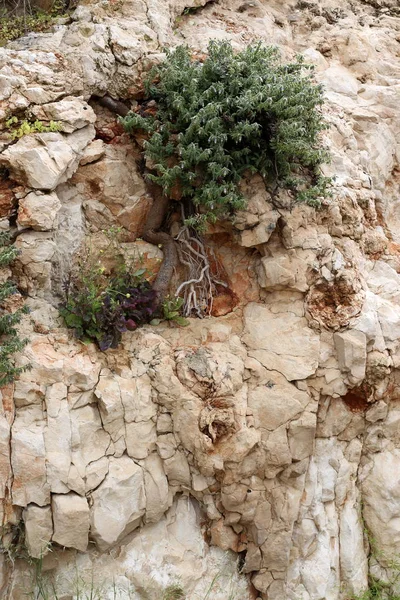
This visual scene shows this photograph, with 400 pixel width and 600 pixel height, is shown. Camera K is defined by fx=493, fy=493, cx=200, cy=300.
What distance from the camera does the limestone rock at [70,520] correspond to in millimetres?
4438

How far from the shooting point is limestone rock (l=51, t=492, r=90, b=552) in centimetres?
444

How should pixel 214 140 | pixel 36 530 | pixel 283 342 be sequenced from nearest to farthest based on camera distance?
1. pixel 36 530
2. pixel 214 140
3. pixel 283 342

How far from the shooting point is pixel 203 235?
19.9 ft

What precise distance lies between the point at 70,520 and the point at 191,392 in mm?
1633

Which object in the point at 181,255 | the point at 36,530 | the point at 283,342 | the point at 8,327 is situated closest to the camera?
the point at 36,530

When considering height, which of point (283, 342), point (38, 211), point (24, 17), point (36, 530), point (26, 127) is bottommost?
point (36, 530)

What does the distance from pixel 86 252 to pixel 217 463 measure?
8.97 feet

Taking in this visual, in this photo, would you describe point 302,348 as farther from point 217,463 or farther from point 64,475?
point 64,475

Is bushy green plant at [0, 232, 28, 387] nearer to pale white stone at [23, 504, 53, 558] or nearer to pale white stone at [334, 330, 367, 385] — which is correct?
pale white stone at [23, 504, 53, 558]

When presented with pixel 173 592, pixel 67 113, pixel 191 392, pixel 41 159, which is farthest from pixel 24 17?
pixel 173 592

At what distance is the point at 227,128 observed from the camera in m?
5.46

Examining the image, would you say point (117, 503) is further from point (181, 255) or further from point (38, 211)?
point (38, 211)

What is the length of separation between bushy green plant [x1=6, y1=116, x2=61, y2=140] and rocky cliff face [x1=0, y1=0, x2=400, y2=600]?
12cm

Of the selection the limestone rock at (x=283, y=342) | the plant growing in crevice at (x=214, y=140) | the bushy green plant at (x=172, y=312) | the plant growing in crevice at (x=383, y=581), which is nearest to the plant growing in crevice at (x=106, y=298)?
the bushy green plant at (x=172, y=312)
